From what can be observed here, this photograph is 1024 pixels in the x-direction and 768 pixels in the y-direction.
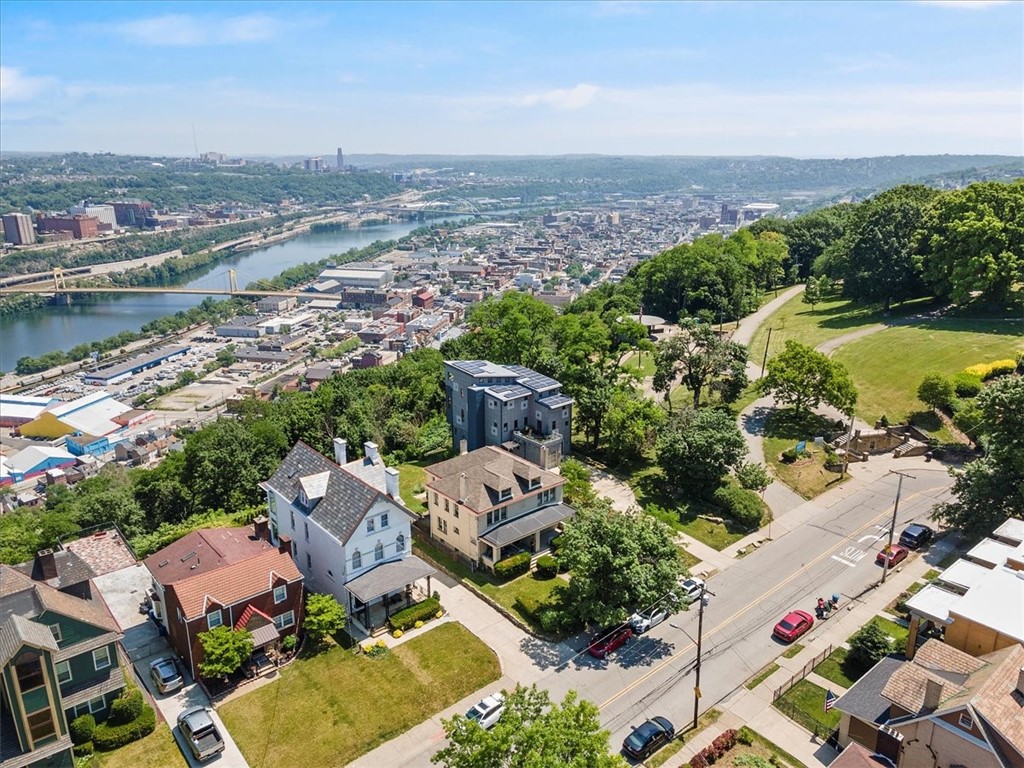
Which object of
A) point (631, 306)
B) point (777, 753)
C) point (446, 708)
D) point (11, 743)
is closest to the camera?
point (11, 743)

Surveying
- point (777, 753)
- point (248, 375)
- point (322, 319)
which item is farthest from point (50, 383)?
point (777, 753)

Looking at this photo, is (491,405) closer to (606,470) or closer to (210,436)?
(606,470)

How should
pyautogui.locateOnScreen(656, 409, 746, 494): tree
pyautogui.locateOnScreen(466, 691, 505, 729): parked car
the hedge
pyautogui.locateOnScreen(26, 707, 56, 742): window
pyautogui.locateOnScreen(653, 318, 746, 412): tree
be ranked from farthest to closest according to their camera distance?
pyautogui.locateOnScreen(653, 318, 746, 412): tree
pyautogui.locateOnScreen(656, 409, 746, 494): tree
the hedge
pyautogui.locateOnScreen(466, 691, 505, 729): parked car
pyautogui.locateOnScreen(26, 707, 56, 742): window

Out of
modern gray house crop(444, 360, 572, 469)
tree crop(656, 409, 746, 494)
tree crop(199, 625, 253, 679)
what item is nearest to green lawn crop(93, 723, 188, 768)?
tree crop(199, 625, 253, 679)

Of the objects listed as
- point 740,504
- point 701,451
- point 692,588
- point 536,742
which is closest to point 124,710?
point 536,742

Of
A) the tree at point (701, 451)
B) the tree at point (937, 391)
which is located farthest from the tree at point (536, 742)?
the tree at point (937, 391)

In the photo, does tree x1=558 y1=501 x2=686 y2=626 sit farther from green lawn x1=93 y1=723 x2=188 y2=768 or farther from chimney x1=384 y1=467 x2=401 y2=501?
green lawn x1=93 y1=723 x2=188 y2=768
